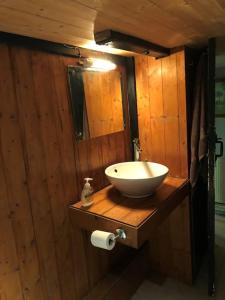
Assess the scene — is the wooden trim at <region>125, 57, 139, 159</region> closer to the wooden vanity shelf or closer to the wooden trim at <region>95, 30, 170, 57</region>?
the wooden trim at <region>95, 30, 170, 57</region>

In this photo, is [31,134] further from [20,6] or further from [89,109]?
[20,6]

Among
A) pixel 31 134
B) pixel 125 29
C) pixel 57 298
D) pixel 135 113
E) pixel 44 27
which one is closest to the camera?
pixel 44 27

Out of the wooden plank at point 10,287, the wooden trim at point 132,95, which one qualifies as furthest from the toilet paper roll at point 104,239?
the wooden trim at point 132,95

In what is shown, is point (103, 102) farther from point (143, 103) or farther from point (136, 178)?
point (136, 178)

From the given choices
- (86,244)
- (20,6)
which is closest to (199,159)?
(86,244)

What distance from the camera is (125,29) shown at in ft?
4.42

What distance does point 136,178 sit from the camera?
1687mm

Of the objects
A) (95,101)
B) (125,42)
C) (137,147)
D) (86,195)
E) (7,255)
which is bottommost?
(7,255)

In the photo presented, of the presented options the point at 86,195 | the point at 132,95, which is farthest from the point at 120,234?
the point at 132,95

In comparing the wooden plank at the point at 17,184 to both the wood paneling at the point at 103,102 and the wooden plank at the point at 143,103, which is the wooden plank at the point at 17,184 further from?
the wooden plank at the point at 143,103

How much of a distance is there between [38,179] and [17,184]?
142 millimetres

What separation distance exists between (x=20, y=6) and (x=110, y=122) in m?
1.22

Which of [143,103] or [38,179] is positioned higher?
[143,103]

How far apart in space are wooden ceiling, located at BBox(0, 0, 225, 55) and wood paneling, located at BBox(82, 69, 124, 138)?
0.39 m
